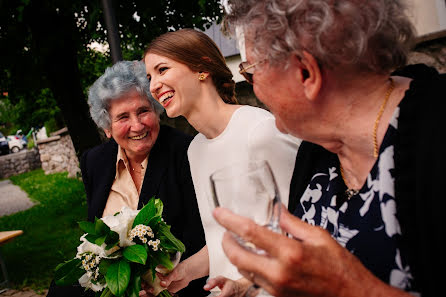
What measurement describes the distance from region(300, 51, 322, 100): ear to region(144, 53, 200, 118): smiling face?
1272 millimetres

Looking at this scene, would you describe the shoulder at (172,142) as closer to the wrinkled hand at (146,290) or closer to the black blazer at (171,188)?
the black blazer at (171,188)

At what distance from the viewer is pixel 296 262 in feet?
2.83

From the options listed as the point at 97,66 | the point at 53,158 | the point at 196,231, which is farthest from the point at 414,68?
the point at 53,158

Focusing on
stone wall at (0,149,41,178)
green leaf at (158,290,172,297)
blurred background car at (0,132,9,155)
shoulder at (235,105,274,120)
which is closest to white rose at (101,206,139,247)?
green leaf at (158,290,172,297)

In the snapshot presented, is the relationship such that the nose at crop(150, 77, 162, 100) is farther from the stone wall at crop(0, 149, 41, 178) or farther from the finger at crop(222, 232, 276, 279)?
the stone wall at crop(0, 149, 41, 178)

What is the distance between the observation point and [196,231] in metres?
2.64

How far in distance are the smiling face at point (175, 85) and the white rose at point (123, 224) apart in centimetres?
79

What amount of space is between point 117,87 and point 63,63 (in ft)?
15.1

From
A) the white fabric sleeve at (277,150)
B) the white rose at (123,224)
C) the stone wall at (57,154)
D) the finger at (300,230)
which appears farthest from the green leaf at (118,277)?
the stone wall at (57,154)

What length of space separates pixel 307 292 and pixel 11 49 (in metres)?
7.31

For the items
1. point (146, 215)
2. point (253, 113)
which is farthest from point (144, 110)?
Answer: point (146, 215)

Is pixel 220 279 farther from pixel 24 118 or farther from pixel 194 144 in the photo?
pixel 24 118

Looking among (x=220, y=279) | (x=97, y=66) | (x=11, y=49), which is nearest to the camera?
(x=220, y=279)

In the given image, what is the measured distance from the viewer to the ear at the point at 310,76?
123 centimetres
